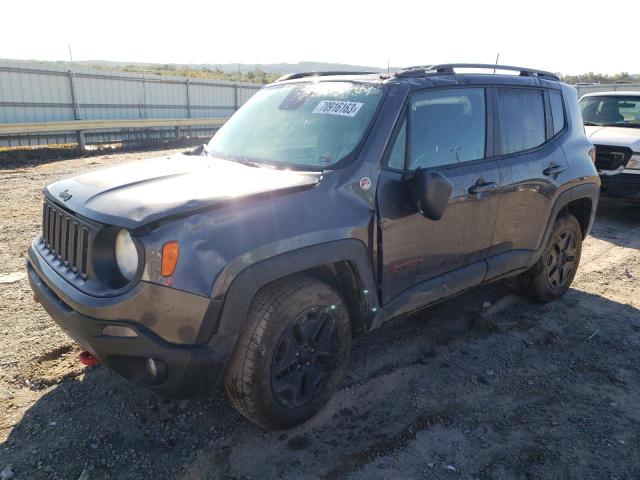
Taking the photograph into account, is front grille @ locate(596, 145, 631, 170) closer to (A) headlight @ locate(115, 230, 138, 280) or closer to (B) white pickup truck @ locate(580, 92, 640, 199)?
(B) white pickup truck @ locate(580, 92, 640, 199)

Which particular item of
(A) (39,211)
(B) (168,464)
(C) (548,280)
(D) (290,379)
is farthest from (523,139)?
(A) (39,211)

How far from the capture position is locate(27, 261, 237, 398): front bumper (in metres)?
2.32

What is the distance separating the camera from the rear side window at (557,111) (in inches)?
174

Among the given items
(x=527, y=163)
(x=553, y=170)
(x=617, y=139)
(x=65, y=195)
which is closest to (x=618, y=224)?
(x=617, y=139)

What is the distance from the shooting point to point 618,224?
7926 mm

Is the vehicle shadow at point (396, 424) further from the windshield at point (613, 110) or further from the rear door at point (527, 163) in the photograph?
the windshield at point (613, 110)

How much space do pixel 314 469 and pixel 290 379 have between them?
47 cm

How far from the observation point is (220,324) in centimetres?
236

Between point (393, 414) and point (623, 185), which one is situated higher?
point (623, 185)

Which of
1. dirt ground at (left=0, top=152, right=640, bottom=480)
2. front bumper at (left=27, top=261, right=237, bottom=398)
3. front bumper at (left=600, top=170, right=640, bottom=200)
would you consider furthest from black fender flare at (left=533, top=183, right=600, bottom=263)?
front bumper at (left=600, top=170, right=640, bottom=200)

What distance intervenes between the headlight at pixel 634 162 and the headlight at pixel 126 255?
780 centimetres

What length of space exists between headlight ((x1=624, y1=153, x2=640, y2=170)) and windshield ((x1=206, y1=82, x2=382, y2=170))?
20.4 ft

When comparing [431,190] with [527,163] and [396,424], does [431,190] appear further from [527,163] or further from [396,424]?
[527,163]

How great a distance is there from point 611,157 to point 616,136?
440 mm
